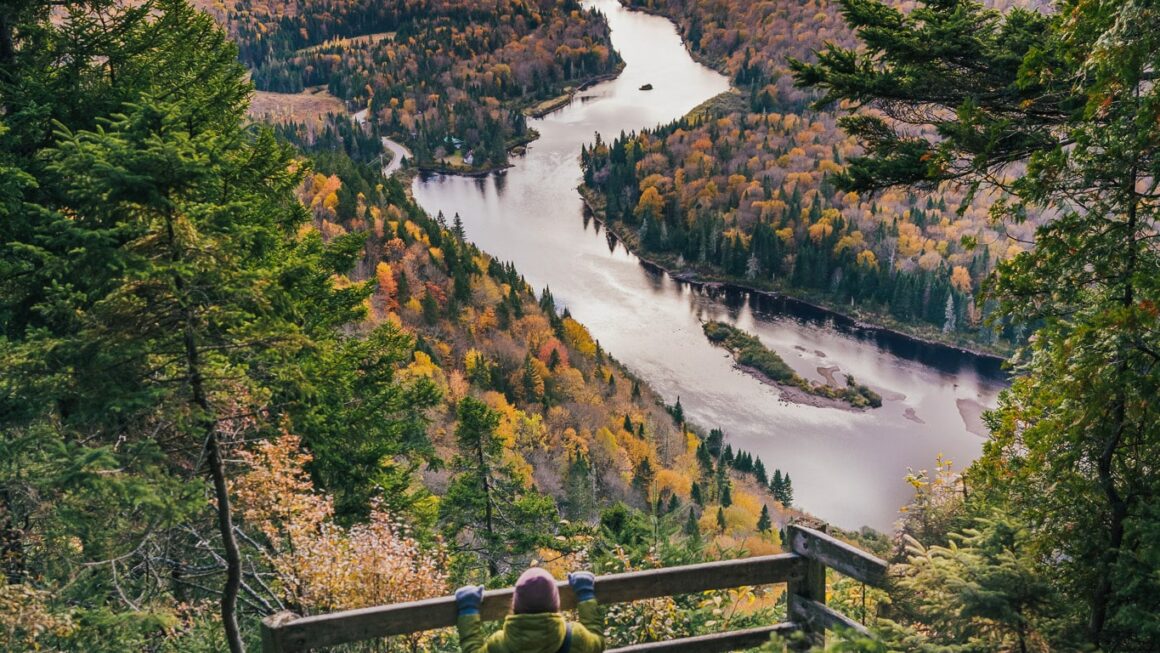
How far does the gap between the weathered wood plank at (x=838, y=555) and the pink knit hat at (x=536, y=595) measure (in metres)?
2.35

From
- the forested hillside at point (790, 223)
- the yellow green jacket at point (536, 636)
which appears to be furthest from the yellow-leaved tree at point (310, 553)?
the forested hillside at point (790, 223)

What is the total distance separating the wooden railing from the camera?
18.8 feet

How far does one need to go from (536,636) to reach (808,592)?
2618 mm

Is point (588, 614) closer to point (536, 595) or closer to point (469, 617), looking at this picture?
point (536, 595)

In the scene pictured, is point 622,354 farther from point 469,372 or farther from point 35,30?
point 35,30

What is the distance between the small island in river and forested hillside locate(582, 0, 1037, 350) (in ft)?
73.0

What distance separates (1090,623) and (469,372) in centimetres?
7105

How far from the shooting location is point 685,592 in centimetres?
641

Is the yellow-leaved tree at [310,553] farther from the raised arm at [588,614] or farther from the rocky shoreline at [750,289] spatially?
the rocky shoreline at [750,289]

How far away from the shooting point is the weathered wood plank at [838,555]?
19.6 feet

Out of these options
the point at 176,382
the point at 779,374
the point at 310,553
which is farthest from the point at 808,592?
the point at 779,374

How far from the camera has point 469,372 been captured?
7450 centimetres

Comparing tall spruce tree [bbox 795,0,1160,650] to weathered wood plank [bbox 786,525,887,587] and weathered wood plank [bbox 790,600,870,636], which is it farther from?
weathered wood plank [bbox 790,600,870,636]

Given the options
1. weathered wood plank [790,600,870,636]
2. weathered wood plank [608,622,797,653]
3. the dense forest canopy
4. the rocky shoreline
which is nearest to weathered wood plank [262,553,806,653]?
weathered wood plank [790,600,870,636]
